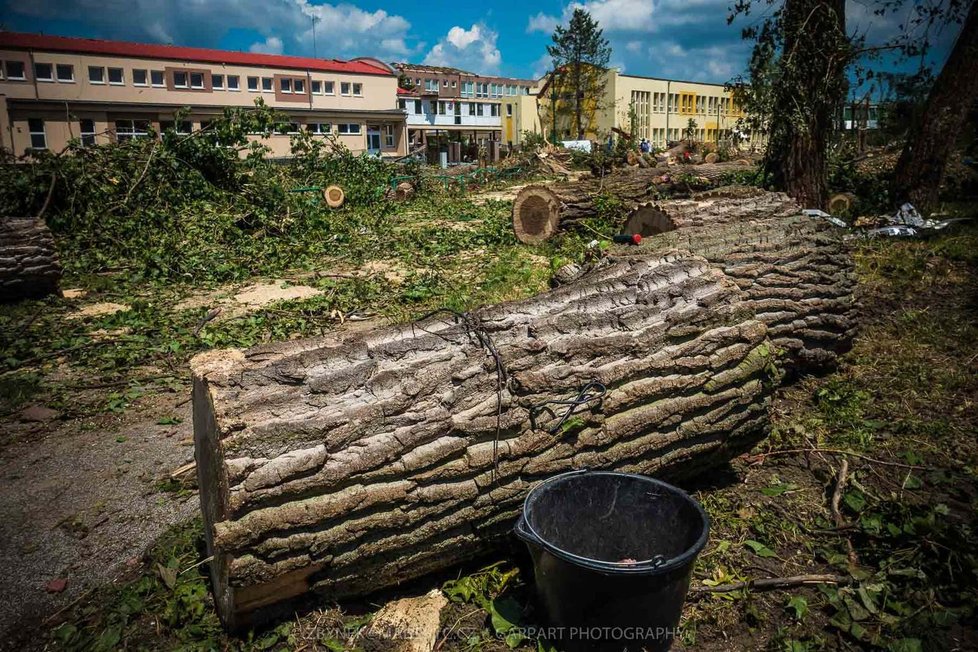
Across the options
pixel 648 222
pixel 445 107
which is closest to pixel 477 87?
pixel 445 107

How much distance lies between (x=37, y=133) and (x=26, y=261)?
3272 cm

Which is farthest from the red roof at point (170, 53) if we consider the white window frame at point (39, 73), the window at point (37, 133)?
the window at point (37, 133)

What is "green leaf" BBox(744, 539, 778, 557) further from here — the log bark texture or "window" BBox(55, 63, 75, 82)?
"window" BBox(55, 63, 75, 82)

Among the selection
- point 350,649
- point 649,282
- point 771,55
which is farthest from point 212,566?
point 771,55

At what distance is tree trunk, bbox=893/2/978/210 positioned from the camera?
998cm

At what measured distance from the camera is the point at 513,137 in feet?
170

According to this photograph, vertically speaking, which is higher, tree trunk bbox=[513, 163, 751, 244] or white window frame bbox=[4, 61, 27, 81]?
white window frame bbox=[4, 61, 27, 81]

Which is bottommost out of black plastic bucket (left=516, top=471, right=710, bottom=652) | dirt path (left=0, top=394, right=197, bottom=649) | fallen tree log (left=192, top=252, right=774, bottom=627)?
dirt path (left=0, top=394, right=197, bottom=649)

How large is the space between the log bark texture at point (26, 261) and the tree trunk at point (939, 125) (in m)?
13.6

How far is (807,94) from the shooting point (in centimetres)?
863

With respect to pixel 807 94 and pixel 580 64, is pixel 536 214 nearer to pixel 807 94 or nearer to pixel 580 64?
pixel 807 94

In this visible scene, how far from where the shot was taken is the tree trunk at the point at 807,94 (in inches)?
336

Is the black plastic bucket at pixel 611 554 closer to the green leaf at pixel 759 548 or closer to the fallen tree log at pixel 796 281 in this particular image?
the green leaf at pixel 759 548

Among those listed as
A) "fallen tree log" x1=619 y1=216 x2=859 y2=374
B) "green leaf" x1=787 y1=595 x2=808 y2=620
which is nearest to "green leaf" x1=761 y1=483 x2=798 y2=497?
"green leaf" x1=787 y1=595 x2=808 y2=620
